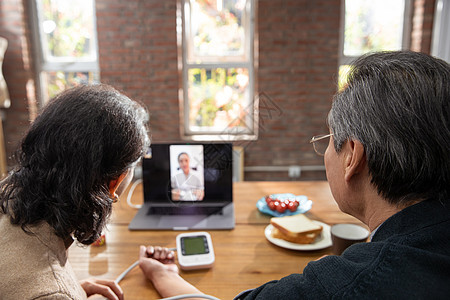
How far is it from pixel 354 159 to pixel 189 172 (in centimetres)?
94

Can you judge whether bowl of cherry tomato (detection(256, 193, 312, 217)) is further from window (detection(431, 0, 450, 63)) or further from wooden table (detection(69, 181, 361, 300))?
window (detection(431, 0, 450, 63))

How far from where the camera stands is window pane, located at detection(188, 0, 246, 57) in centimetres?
354

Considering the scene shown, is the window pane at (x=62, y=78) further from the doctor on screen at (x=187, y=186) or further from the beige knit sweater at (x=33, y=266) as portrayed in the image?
the beige knit sweater at (x=33, y=266)

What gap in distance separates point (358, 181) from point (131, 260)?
2.65 ft

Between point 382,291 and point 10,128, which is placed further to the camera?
point 10,128

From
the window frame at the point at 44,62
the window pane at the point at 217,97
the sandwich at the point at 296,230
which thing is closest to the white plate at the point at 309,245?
the sandwich at the point at 296,230

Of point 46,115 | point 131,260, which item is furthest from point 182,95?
point 46,115

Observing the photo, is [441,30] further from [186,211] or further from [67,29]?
[67,29]

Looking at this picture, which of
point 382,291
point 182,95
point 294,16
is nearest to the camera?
point 382,291

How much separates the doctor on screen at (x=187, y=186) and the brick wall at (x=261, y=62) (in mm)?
2021

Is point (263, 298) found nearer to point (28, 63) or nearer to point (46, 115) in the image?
point (46, 115)

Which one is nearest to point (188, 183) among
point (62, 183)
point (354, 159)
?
point (62, 183)

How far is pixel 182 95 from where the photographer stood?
364 centimetres

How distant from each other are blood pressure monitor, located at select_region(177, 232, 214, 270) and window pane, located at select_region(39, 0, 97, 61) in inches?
120
